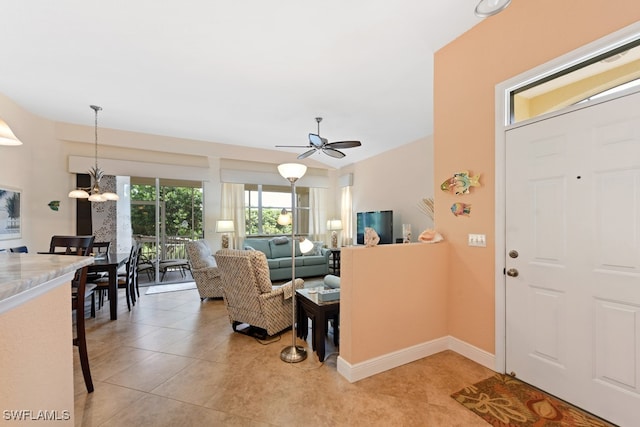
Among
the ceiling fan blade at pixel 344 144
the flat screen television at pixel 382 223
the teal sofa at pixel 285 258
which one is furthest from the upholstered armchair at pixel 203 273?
the flat screen television at pixel 382 223

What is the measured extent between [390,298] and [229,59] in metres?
3.14

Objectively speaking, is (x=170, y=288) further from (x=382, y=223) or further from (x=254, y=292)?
(x=382, y=223)

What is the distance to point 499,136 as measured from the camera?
7.79 feet

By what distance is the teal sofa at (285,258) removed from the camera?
602 centimetres

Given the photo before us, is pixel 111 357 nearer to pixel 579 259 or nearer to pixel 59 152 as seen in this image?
pixel 579 259

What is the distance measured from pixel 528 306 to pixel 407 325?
992 mm

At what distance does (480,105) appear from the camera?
2.55 m

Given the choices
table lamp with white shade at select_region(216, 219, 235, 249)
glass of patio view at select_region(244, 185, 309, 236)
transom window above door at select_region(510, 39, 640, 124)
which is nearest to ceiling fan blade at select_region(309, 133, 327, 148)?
transom window above door at select_region(510, 39, 640, 124)

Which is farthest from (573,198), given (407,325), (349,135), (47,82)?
(47,82)

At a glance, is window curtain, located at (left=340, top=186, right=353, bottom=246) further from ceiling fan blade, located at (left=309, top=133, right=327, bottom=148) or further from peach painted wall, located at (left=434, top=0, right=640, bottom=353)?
peach painted wall, located at (left=434, top=0, right=640, bottom=353)

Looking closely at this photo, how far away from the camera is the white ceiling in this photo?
2441mm

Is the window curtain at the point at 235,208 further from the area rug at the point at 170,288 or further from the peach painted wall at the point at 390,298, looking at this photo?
the peach painted wall at the point at 390,298

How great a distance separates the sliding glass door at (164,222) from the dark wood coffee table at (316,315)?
13.6 ft

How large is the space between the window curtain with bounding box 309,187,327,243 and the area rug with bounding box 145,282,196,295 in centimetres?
343
